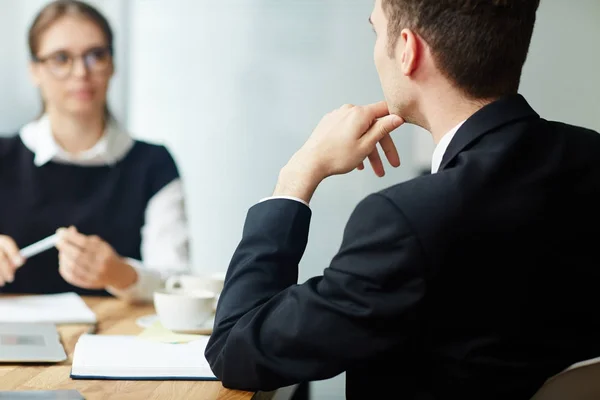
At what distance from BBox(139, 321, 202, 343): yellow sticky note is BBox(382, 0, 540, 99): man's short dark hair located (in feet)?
2.03

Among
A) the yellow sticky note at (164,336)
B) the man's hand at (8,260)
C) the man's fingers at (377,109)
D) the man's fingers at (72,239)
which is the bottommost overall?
the yellow sticky note at (164,336)

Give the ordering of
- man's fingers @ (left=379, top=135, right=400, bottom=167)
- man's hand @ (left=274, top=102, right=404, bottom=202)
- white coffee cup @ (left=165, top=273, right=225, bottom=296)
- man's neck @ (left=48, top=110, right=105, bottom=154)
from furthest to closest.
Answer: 1. man's neck @ (left=48, top=110, right=105, bottom=154)
2. white coffee cup @ (left=165, top=273, right=225, bottom=296)
3. man's fingers @ (left=379, top=135, right=400, bottom=167)
4. man's hand @ (left=274, top=102, right=404, bottom=202)

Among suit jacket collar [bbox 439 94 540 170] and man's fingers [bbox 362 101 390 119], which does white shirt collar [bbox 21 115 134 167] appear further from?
suit jacket collar [bbox 439 94 540 170]

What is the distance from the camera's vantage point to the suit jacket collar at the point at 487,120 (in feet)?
3.31

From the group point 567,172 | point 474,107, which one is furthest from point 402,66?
point 567,172

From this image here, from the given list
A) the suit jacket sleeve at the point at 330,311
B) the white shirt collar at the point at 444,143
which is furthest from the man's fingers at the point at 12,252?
the white shirt collar at the point at 444,143

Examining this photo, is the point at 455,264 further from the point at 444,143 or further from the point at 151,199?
the point at 151,199

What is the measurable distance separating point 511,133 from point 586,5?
211 centimetres

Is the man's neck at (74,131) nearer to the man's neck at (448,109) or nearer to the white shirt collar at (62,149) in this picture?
the white shirt collar at (62,149)

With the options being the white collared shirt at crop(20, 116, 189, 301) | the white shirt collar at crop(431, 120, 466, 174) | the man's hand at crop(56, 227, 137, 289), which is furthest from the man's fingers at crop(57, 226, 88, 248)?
the white shirt collar at crop(431, 120, 466, 174)

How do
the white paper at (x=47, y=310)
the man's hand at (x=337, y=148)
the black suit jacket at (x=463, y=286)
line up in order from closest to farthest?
the black suit jacket at (x=463, y=286) → the man's hand at (x=337, y=148) → the white paper at (x=47, y=310)

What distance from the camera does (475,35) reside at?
105cm

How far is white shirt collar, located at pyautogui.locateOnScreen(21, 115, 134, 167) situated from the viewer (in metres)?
2.25

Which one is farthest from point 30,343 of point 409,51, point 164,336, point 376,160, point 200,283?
point 409,51
